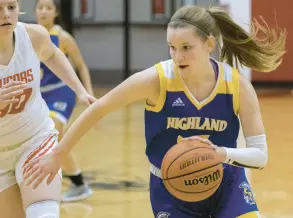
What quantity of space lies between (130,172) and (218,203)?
342 centimetres

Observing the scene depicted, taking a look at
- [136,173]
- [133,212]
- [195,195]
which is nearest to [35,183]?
[195,195]

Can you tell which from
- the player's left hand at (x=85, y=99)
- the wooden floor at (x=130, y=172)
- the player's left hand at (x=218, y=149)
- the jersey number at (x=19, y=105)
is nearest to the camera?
the player's left hand at (x=218, y=149)

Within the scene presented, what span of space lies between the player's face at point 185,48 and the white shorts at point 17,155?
89 centimetres

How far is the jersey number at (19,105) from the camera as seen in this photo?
3.49 metres

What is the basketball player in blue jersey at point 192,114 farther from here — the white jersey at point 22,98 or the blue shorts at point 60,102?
the blue shorts at point 60,102

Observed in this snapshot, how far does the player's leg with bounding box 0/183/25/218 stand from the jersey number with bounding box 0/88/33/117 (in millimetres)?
390

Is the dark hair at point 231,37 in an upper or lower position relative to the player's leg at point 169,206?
upper

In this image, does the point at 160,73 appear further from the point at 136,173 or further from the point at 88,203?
the point at 136,173

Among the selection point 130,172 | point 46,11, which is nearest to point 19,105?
point 46,11

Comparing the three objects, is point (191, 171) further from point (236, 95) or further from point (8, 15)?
point (8, 15)

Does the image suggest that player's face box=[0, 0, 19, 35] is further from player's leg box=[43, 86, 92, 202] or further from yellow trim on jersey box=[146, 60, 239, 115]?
player's leg box=[43, 86, 92, 202]

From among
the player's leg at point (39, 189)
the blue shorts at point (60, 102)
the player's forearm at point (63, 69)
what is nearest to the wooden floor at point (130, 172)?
the blue shorts at point (60, 102)

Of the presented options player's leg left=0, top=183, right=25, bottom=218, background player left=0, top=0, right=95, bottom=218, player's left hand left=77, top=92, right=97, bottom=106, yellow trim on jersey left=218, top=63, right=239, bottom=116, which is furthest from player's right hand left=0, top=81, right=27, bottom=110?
yellow trim on jersey left=218, top=63, right=239, bottom=116

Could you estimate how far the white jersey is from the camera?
349cm
